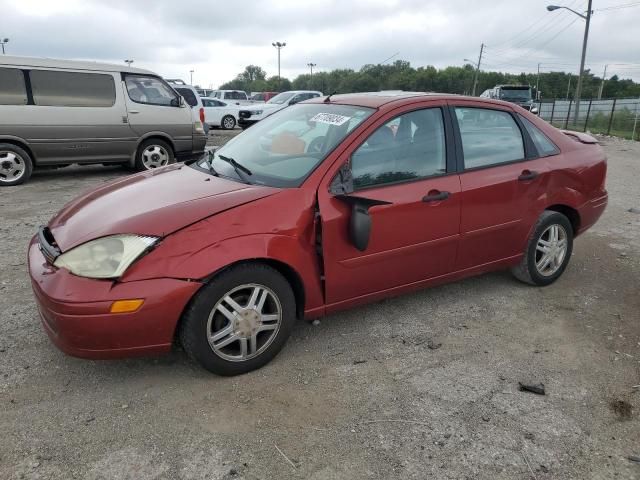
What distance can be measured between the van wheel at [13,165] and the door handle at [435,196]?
23.8 ft

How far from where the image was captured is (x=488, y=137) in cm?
381

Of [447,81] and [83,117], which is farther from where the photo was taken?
[447,81]

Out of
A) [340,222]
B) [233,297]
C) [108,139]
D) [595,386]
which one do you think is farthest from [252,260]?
[108,139]

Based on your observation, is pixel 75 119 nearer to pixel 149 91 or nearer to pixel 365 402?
pixel 149 91

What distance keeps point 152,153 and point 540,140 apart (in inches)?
280

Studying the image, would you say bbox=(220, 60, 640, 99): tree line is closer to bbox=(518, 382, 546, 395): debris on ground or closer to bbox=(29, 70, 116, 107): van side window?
bbox=(29, 70, 116, 107): van side window

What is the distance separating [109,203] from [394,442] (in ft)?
7.00

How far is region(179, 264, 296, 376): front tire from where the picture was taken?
2.70 meters

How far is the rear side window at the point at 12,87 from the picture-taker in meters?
7.81

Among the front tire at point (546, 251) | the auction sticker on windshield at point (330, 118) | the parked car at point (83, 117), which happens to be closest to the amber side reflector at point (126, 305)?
the auction sticker on windshield at point (330, 118)

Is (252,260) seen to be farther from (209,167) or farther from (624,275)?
(624,275)

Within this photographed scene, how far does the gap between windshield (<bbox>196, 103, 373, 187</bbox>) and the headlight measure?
843 millimetres

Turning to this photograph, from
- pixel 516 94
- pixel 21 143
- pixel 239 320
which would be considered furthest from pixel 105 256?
pixel 516 94

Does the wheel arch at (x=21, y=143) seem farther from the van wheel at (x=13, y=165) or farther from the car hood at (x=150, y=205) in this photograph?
the car hood at (x=150, y=205)
